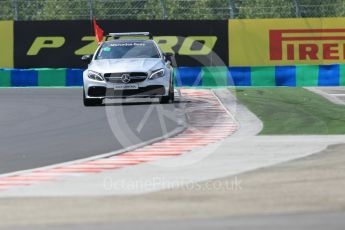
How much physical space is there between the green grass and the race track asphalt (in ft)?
5.31

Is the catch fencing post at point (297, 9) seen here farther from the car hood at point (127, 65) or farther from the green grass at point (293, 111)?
the car hood at point (127, 65)

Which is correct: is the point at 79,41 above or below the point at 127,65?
below

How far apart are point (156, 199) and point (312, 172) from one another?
7.53ft

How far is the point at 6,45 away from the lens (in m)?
32.1

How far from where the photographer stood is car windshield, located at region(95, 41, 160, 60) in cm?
2220

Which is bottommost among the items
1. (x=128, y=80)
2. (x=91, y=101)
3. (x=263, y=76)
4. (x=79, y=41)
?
(x=263, y=76)

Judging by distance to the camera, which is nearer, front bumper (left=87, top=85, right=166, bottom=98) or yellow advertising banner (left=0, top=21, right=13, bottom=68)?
front bumper (left=87, top=85, right=166, bottom=98)

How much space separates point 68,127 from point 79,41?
16.1m

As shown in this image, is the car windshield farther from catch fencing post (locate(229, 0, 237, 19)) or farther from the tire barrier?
catch fencing post (locate(229, 0, 237, 19))

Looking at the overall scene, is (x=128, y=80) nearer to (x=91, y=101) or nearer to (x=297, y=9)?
(x=91, y=101)

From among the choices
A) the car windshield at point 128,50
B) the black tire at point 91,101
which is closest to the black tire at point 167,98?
the car windshield at point 128,50

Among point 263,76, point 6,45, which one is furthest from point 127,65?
point 6,45

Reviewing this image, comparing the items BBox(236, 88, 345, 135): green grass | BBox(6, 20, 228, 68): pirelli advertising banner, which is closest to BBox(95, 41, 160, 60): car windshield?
BBox(236, 88, 345, 135): green grass

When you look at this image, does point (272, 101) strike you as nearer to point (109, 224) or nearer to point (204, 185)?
point (204, 185)
